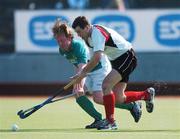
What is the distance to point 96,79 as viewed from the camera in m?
11.9

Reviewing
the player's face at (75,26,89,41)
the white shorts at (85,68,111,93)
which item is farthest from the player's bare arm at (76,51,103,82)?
the white shorts at (85,68,111,93)

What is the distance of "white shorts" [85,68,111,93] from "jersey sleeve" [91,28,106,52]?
43.0 inches

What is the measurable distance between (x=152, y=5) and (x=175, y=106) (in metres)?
5.08

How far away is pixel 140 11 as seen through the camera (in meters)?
20.2

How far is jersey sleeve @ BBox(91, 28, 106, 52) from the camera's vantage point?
35.5ft

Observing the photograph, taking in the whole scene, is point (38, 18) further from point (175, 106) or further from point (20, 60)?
point (175, 106)

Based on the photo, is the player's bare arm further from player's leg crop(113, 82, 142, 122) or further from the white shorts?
the white shorts

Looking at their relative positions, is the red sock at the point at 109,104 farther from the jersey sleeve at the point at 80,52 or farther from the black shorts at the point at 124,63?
the jersey sleeve at the point at 80,52

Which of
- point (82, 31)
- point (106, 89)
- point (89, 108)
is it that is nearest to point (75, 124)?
point (89, 108)

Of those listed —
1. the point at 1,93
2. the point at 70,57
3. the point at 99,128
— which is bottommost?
the point at 1,93

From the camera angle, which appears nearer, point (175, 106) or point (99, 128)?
point (99, 128)
